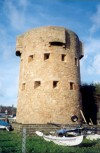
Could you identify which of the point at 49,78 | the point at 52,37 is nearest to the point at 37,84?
the point at 49,78

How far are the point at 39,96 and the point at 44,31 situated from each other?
5.13m

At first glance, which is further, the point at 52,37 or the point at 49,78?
the point at 52,37

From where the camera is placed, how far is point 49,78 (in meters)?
18.1

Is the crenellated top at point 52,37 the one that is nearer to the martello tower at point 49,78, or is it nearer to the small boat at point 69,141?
the martello tower at point 49,78

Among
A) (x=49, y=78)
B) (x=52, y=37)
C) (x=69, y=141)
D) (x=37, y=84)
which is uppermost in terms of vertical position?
(x=52, y=37)

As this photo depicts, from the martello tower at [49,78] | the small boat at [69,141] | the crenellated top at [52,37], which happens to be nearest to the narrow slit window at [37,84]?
the martello tower at [49,78]

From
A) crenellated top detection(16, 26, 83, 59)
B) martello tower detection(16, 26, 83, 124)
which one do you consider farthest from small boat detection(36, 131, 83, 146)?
crenellated top detection(16, 26, 83, 59)

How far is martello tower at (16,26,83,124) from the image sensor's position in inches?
698

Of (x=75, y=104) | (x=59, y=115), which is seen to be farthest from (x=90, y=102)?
(x=59, y=115)

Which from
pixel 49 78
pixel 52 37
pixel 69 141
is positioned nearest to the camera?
pixel 69 141

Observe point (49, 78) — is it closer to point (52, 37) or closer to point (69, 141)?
point (52, 37)

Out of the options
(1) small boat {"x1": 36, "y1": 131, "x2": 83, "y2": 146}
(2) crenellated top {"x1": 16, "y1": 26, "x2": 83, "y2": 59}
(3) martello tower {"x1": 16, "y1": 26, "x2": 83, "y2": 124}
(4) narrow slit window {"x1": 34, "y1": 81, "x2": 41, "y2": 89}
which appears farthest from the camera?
(2) crenellated top {"x1": 16, "y1": 26, "x2": 83, "y2": 59}

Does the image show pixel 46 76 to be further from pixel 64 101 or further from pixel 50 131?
pixel 50 131

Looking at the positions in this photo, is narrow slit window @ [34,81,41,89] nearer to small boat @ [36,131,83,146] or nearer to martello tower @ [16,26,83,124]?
martello tower @ [16,26,83,124]
